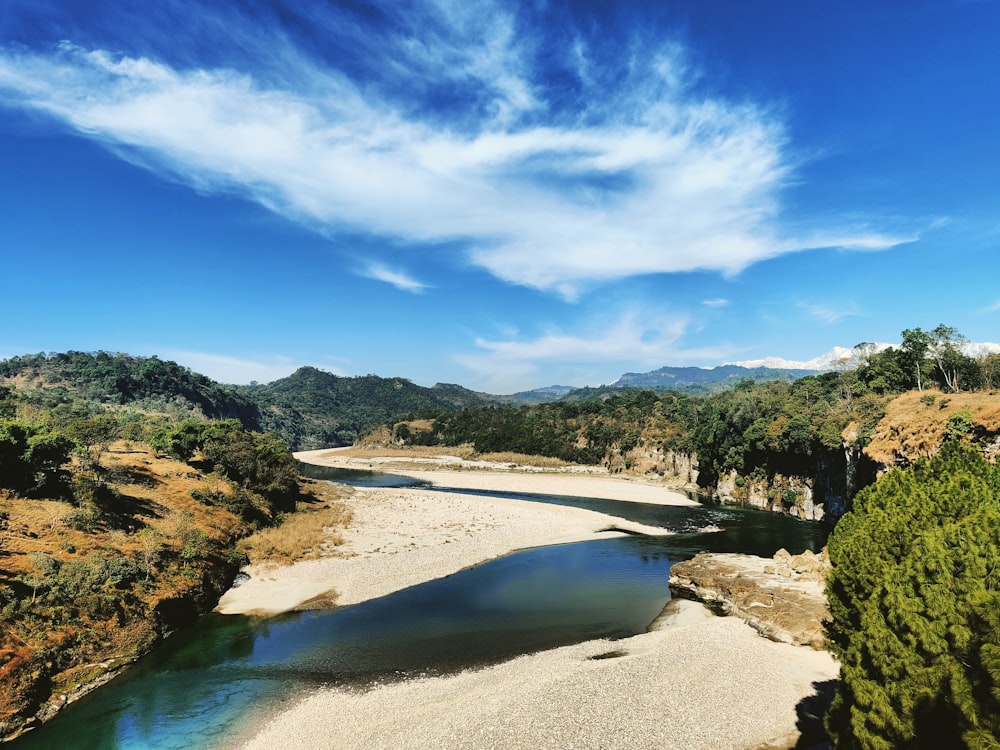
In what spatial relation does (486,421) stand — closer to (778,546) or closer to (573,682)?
(778,546)

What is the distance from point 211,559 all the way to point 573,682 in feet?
82.8

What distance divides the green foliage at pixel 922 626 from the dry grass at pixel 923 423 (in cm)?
2516

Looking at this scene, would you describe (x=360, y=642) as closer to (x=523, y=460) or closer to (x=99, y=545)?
(x=99, y=545)

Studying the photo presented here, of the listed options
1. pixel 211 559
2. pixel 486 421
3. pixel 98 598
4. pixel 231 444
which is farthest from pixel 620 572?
pixel 486 421

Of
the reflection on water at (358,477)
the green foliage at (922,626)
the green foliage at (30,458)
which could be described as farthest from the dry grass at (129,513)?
the reflection on water at (358,477)

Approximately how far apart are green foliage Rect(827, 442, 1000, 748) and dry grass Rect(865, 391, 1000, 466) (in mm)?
25155

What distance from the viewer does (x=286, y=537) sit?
40.5 metres

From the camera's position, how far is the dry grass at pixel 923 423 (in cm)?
3425

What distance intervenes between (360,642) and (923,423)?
43192 mm

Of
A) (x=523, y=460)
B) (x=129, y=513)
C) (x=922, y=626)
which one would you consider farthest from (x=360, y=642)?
(x=523, y=460)

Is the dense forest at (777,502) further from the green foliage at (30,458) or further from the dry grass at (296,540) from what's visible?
the dry grass at (296,540)

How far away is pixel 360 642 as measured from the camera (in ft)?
80.7

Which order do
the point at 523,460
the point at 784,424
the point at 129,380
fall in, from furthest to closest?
the point at 129,380, the point at 523,460, the point at 784,424

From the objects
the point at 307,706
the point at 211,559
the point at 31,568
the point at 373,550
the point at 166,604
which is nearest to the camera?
the point at 307,706
